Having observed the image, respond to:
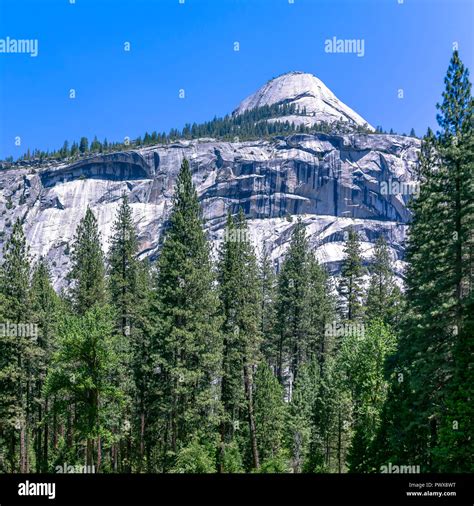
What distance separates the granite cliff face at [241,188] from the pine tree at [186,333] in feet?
443

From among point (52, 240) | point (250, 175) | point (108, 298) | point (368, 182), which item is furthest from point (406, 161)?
point (108, 298)

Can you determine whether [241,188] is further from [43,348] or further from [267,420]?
[267,420]

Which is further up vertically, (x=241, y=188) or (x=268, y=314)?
(x=241, y=188)

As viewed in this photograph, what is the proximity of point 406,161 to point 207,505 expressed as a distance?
196 meters

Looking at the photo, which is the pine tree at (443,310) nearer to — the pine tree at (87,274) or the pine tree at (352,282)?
the pine tree at (87,274)

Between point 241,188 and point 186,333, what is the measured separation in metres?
159

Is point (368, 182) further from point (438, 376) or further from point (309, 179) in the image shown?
point (438, 376)

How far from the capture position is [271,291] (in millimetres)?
58031

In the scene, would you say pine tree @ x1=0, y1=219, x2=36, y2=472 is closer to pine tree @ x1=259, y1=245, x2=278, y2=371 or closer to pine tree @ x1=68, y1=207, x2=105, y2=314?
pine tree @ x1=68, y1=207, x2=105, y2=314

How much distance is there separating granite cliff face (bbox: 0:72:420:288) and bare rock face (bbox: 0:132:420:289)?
374 mm

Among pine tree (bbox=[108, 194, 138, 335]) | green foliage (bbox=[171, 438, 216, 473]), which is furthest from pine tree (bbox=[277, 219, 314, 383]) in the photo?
green foliage (bbox=[171, 438, 216, 473])

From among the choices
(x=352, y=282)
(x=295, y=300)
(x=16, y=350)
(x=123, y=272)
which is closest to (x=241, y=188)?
(x=352, y=282)

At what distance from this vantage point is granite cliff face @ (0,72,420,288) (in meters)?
171

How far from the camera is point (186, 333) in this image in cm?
2514
